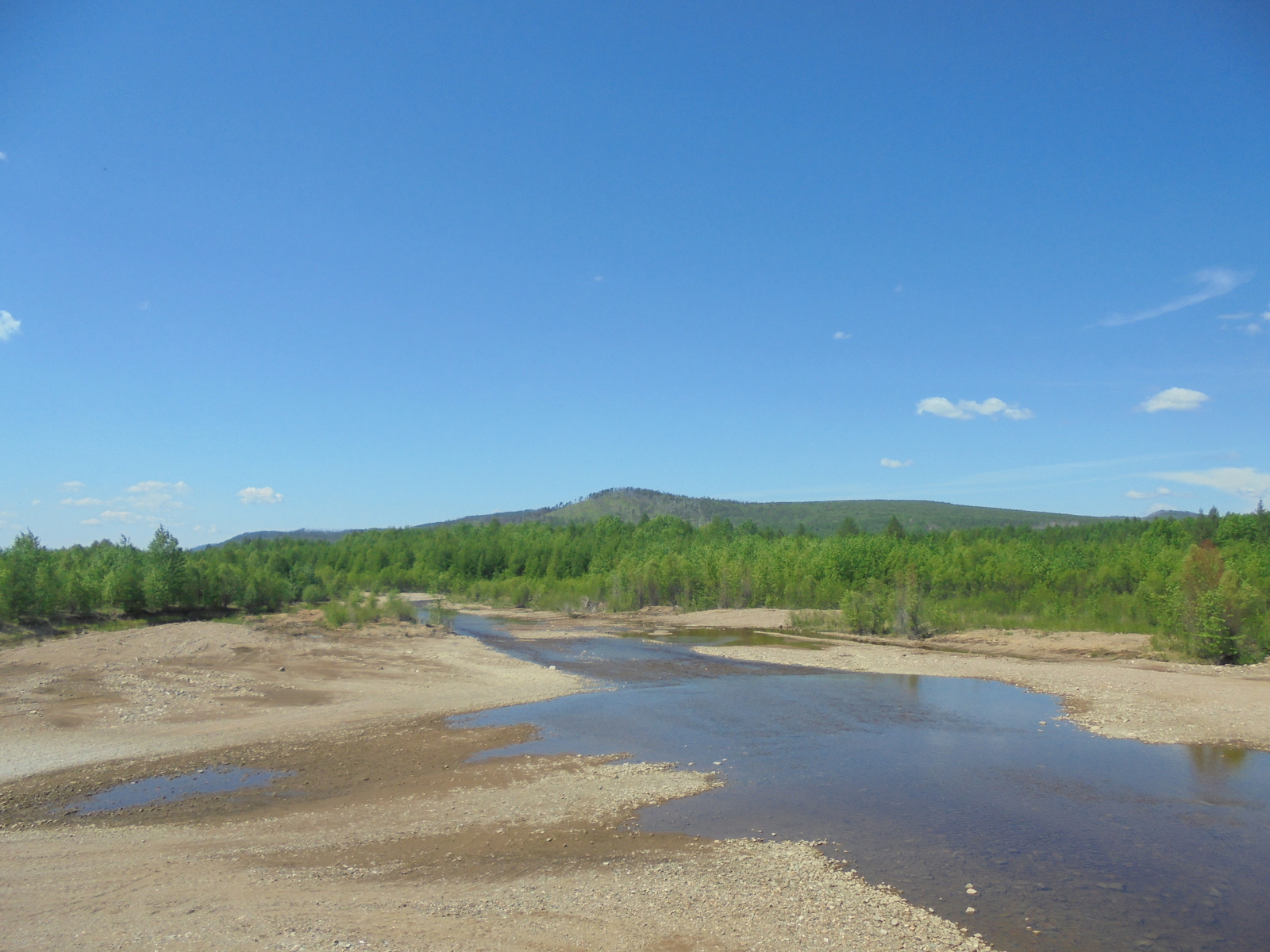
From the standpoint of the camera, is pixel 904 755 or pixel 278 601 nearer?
pixel 904 755

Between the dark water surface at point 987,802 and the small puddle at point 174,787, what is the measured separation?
7.31 metres

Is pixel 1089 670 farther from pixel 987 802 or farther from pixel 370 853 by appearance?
pixel 370 853

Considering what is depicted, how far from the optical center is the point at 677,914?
444 inches

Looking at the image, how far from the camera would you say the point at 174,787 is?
18.8m

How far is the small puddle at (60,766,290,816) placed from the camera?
17328 mm

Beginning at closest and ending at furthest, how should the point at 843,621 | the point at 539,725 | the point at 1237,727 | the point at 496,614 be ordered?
the point at 1237,727
the point at 539,725
the point at 843,621
the point at 496,614

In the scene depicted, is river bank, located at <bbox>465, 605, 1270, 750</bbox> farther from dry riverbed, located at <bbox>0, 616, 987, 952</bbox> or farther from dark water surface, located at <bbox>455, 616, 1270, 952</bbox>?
dry riverbed, located at <bbox>0, 616, 987, 952</bbox>

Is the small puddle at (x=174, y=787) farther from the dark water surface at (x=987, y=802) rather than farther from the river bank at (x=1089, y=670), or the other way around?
the river bank at (x=1089, y=670)

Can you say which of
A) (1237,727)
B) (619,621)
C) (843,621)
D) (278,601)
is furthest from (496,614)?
(1237,727)

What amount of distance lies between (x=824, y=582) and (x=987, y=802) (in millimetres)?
64561

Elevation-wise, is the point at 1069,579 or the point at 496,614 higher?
the point at 1069,579

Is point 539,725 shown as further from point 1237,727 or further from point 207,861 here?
point 1237,727

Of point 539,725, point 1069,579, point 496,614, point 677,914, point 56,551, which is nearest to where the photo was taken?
point 677,914

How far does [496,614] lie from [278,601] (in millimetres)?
24164
